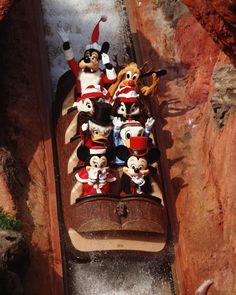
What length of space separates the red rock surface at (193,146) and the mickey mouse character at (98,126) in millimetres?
1138

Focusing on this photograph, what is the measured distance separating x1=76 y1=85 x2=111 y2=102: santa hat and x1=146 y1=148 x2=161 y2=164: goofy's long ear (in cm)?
100

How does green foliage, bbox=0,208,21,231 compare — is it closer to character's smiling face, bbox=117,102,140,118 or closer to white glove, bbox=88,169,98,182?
white glove, bbox=88,169,98,182

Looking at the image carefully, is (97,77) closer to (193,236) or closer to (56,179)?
(56,179)

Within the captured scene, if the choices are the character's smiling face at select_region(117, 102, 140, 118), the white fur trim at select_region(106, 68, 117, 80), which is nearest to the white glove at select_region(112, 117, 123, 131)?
the character's smiling face at select_region(117, 102, 140, 118)

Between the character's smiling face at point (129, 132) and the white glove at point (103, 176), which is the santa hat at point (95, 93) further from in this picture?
the white glove at point (103, 176)

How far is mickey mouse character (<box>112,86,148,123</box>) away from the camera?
9.62 meters

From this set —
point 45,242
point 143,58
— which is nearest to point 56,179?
point 45,242

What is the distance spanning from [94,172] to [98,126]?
0.60 meters

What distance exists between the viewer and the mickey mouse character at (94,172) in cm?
911

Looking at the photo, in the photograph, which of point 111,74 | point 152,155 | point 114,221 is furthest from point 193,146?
point 114,221

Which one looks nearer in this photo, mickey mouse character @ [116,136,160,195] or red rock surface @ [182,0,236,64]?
red rock surface @ [182,0,236,64]

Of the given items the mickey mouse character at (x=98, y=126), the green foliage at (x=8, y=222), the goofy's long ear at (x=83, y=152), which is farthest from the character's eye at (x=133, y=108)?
the green foliage at (x=8, y=222)

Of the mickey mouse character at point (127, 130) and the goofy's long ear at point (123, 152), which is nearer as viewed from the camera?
the goofy's long ear at point (123, 152)

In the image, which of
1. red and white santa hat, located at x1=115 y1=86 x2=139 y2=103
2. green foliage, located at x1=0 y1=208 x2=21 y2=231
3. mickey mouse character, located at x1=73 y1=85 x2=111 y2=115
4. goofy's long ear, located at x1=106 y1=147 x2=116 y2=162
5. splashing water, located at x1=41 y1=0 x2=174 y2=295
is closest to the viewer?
green foliage, located at x1=0 y1=208 x2=21 y2=231
